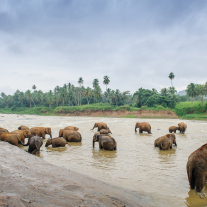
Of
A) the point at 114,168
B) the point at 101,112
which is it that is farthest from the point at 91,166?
the point at 101,112

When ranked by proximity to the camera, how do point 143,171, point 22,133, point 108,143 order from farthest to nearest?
point 22,133 < point 108,143 < point 143,171

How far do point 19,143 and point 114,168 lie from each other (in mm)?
7478

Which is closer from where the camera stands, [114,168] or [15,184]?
[15,184]

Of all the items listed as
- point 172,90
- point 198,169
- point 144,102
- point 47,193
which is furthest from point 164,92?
point 47,193

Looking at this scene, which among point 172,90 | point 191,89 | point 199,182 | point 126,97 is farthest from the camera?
point 126,97

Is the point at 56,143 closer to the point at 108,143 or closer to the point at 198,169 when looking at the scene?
the point at 108,143

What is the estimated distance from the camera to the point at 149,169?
23.6 ft

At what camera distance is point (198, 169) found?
4902 mm

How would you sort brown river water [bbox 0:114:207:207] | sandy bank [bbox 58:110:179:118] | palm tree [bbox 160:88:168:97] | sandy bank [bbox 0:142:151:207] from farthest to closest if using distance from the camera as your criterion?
palm tree [bbox 160:88:168:97]
sandy bank [bbox 58:110:179:118]
brown river water [bbox 0:114:207:207]
sandy bank [bbox 0:142:151:207]

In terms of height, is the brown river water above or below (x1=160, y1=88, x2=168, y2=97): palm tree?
below

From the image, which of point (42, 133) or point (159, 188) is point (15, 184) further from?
point (42, 133)

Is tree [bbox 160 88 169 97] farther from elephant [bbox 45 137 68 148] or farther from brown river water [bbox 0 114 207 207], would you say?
elephant [bbox 45 137 68 148]

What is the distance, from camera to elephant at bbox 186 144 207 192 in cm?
488

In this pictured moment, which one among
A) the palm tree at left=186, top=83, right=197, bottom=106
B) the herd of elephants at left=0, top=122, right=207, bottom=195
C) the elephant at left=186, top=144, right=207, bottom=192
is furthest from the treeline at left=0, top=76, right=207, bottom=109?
the elephant at left=186, top=144, right=207, bottom=192
